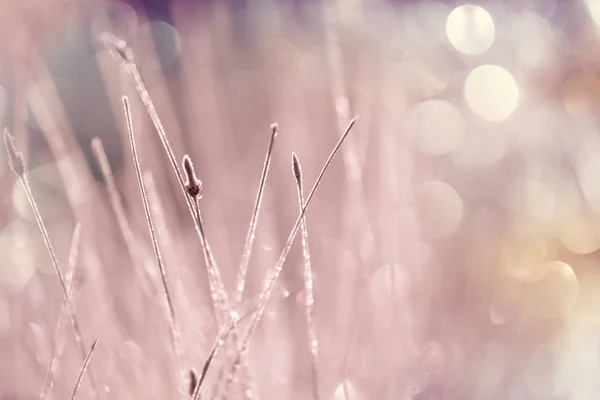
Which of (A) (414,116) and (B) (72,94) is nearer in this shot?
(A) (414,116)

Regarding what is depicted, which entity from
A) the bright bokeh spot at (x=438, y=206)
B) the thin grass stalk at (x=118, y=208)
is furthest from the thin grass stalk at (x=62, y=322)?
the bright bokeh spot at (x=438, y=206)

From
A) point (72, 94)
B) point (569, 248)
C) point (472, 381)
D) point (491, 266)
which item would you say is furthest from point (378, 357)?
point (72, 94)

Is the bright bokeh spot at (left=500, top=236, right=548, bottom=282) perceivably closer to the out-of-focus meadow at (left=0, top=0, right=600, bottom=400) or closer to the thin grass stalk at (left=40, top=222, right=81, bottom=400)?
the out-of-focus meadow at (left=0, top=0, right=600, bottom=400)

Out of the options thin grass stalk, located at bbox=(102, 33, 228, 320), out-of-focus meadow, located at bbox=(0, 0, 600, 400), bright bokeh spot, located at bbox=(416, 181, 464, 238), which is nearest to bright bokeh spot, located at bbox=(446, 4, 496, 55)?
out-of-focus meadow, located at bbox=(0, 0, 600, 400)

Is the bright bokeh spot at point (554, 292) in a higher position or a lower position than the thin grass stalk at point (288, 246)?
lower

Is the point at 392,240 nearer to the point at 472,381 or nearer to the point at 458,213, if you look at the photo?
the point at 472,381

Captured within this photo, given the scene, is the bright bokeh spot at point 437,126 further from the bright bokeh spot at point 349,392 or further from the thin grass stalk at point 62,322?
the thin grass stalk at point 62,322

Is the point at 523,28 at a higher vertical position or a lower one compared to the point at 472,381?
higher
